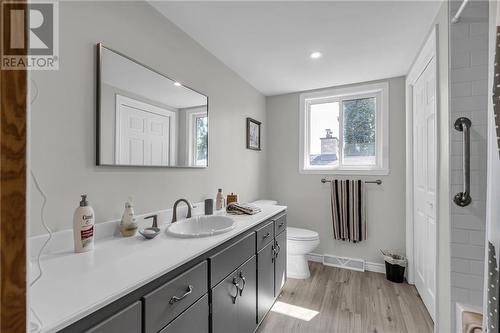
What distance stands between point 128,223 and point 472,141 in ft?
6.54

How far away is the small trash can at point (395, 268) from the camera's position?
7.93 ft

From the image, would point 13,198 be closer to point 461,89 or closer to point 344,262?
point 461,89

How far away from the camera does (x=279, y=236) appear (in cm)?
204

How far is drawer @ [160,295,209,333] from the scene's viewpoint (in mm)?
906

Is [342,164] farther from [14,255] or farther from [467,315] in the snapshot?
[14,255]

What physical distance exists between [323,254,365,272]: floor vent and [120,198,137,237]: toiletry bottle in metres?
2.46

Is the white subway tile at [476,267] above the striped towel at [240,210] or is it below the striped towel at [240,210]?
below

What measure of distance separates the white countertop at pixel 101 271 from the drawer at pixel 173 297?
2.6 inches

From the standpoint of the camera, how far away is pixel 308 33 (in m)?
1.79

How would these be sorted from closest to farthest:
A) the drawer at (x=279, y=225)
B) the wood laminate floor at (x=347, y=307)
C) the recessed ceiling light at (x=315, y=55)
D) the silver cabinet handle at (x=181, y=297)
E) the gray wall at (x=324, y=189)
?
the silver cabinet handle at (x=181, y=297), the wood laminate floor at (x=347, y=307), the drawer at (x=279, y=225), the recessed ceiling light at (x=315, y=55), the gray wall at (x=324, y=189)

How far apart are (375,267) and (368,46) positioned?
237 centimetres

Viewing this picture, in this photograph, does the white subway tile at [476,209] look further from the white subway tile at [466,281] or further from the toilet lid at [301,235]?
the toilet lid at [301,235]

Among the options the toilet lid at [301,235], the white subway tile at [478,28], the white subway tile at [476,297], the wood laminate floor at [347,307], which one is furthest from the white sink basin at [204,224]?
the white subway tile at [478,28]

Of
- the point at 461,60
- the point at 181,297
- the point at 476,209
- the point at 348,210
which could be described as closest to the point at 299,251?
the point at 348,210
